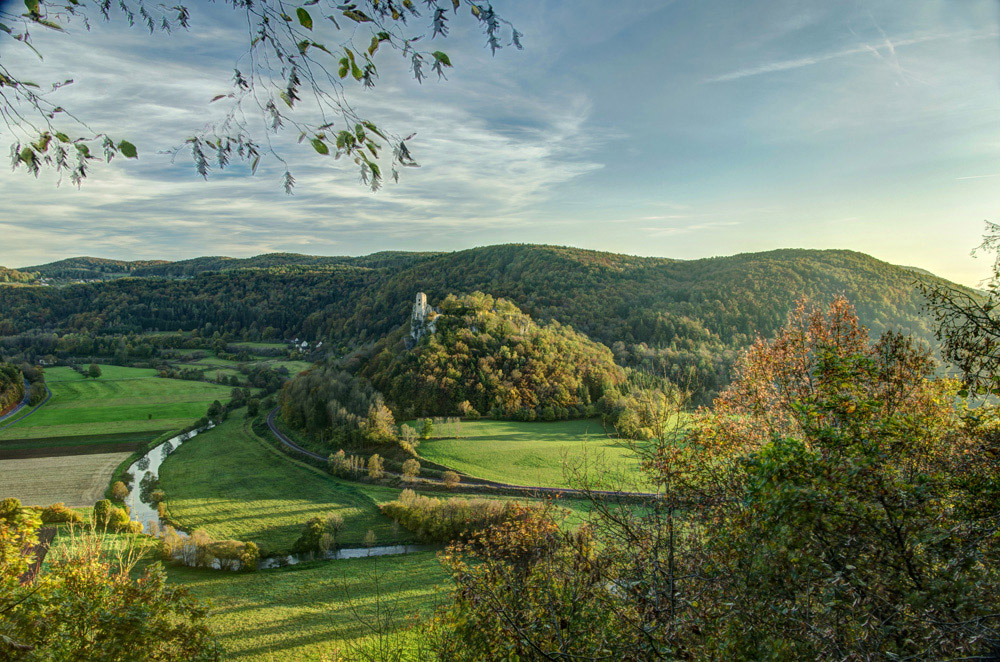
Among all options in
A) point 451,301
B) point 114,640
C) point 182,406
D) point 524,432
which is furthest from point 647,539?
point 182,406

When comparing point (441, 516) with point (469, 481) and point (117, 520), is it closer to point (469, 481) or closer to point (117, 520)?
point (469, 481)

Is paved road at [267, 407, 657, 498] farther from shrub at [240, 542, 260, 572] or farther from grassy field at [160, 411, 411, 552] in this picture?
shrub at [240, 542, 260, 572]

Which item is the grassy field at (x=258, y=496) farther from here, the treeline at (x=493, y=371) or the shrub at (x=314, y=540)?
the treeline at (x=493, y=371)

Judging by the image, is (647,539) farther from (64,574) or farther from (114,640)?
(64,574)

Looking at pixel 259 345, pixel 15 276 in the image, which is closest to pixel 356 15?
pixel 259 345

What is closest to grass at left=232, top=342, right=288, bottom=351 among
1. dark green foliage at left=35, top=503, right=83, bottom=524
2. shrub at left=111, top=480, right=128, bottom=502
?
shrub at left=111, top=480, right=128, bottom=502
